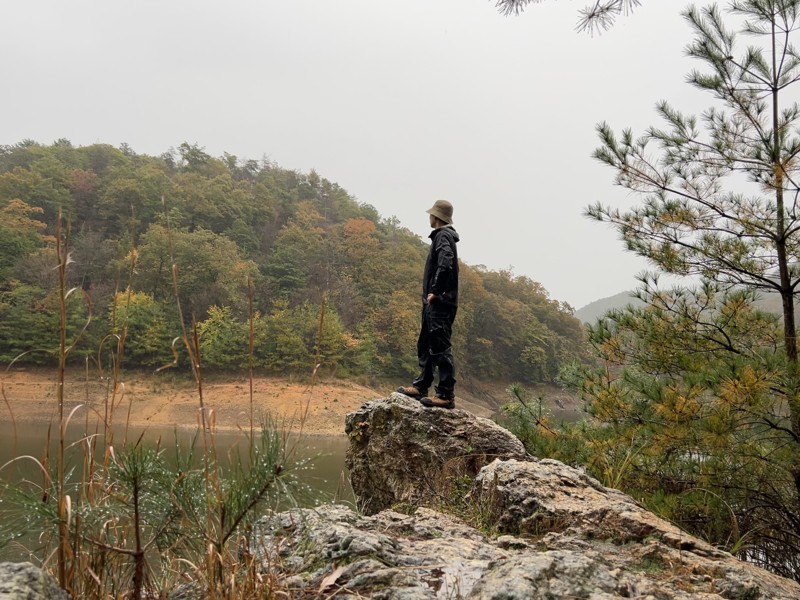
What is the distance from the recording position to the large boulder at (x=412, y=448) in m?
4.03

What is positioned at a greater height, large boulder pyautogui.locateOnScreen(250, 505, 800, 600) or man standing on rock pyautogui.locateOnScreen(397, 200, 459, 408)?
man standing on rock pyautogui.locateOnScreen(397, 200, 459, 408)

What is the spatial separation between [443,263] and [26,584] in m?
3.79

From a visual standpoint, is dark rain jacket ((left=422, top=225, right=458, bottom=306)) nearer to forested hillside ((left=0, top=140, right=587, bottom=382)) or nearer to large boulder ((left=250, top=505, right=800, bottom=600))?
large boulder ((left=250, top=505, right=800, bottom=600))

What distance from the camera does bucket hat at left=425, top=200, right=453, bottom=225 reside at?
476cm

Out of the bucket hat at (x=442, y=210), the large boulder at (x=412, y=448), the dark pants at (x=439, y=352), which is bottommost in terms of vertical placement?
the large boulder at (x=412, y=448)

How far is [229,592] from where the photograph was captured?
114cm

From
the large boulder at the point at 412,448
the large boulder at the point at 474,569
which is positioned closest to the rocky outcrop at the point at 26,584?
the large boulder at the point at 474,569

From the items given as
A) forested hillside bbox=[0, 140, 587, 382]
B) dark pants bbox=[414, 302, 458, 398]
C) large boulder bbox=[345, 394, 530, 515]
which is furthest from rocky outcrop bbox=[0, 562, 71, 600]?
forested hillside bbox=[0, 140, 587, 382]

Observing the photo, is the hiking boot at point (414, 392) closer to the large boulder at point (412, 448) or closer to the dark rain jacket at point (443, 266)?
the large boulder at point (412, 448)

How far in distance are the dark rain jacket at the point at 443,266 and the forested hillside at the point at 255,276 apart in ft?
61.4

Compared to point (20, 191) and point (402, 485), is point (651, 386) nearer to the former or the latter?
point (402, 485)

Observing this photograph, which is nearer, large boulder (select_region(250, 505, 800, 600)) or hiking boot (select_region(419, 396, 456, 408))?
large boulder (select_region(250, 505, 800, 600))

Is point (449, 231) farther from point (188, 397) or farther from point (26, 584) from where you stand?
point (188, 397)

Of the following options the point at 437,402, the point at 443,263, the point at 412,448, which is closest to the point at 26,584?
the point at 412,448
